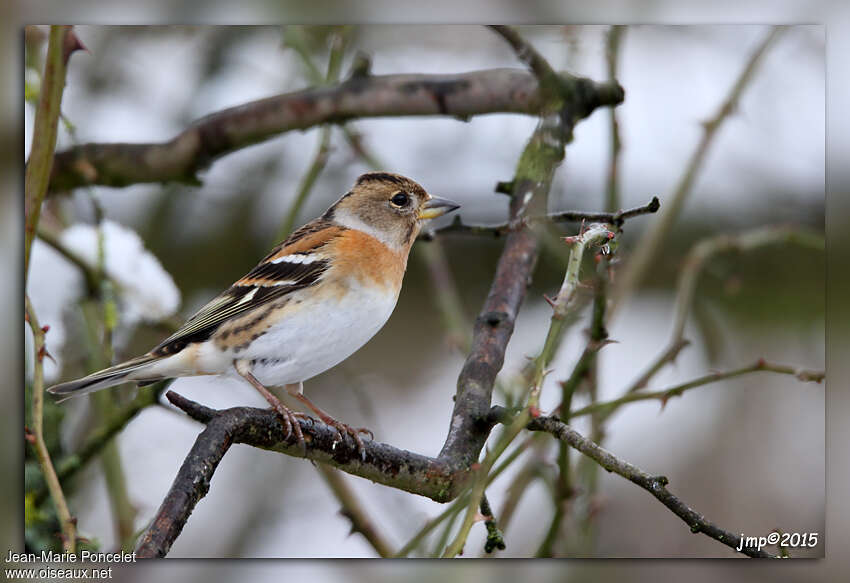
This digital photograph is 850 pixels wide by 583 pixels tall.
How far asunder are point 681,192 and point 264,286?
3.59ft

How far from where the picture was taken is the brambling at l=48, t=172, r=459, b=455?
1565mm

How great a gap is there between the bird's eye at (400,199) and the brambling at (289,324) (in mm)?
81

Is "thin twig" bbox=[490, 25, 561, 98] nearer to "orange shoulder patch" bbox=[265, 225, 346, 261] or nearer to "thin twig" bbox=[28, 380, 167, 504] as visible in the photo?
"orange shoulder patch" bbox=[265, 225, 346, 261]

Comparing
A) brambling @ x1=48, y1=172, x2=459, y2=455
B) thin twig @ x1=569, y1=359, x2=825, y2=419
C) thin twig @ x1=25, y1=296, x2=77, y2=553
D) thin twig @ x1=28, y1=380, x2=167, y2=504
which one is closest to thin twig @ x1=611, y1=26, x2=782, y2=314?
thin twig @ x1=569, y1=359, x2=825, y2=419

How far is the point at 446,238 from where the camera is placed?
7.30 ft

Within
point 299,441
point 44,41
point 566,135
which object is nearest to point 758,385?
point 566,135

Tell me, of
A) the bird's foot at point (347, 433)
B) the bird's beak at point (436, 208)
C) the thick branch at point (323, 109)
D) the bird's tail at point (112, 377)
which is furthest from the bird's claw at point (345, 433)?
the thick branch at point (323, 109)

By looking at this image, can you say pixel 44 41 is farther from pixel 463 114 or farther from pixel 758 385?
pixel 758 385

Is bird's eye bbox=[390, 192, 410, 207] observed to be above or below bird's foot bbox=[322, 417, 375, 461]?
above

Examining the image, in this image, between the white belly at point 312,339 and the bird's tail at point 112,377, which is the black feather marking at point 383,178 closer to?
the white belly at point 312,339

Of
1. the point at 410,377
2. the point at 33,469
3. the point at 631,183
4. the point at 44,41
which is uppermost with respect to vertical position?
the point at 631,183

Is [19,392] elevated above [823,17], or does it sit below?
below

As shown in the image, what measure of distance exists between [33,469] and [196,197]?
2.43ft

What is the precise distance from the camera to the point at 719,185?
2201mm
